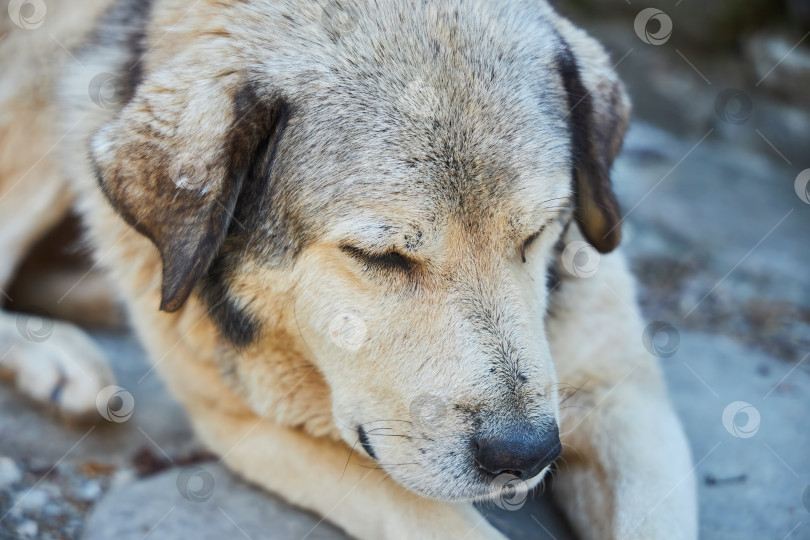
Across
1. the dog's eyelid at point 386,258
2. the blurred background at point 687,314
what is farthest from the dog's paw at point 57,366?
the dog's eyelid at point 386,258

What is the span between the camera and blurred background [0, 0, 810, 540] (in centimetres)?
312

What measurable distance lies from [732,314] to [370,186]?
9.39 feet

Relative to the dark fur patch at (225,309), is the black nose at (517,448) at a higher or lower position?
higher

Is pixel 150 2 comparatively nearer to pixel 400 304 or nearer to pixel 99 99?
pixel 99 99

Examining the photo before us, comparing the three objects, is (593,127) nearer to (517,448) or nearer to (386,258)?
(386,258)

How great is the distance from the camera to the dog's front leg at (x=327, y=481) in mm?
2697

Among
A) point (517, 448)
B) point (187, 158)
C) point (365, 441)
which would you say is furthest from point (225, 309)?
point (517, 448)

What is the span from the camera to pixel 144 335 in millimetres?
3463

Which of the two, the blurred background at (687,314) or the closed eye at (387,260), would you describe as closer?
the closed eye at (387,260)

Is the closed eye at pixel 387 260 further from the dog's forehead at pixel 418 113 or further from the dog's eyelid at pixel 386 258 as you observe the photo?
the dog's forehead at pixel 418 113

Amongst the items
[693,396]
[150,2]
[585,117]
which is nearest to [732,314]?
[693,396]

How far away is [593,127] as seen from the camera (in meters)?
2.99

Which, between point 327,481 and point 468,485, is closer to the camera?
point 468,485

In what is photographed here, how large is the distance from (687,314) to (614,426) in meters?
1.72
